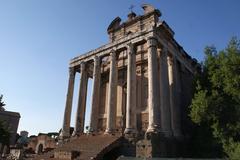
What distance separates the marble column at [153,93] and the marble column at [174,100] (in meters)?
3.68

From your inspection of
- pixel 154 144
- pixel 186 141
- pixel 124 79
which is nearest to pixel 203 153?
pixel 186 141

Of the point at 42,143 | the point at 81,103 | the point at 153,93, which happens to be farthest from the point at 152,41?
the point at 42,143

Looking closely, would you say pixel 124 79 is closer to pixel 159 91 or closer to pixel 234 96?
pixel 159 91

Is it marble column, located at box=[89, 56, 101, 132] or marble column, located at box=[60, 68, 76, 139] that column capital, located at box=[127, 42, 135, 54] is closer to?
marble column, located at box=[89, 56, 101, 132]

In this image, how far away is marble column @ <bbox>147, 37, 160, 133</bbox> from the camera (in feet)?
63.1

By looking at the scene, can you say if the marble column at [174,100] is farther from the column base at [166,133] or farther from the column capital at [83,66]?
the column capital at [83,66]

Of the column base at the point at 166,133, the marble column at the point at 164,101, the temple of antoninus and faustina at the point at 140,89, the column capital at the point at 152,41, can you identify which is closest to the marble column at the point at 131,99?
the temple of antoninus and faustina at the point at 140,89

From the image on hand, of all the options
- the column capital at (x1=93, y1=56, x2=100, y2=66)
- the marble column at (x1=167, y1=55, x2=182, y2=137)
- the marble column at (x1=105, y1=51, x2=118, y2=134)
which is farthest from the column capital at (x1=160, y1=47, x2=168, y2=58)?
the column capital at (x1=93, y1=56, x2=100, y2=66)

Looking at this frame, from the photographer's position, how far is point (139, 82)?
2772 centimetres

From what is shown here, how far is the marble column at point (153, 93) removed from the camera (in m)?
19.2

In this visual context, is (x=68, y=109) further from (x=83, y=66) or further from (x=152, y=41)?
(x=152, y=41)

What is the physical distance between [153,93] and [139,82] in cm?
756

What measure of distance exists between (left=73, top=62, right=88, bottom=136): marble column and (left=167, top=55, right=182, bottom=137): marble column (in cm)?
1023

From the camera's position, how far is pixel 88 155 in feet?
54.8
